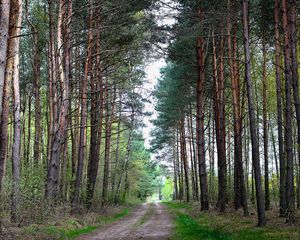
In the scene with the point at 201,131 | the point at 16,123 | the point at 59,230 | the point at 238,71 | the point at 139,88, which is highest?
the point at 238,71

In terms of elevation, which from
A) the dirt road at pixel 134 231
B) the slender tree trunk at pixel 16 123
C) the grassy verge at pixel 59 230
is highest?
the slender tree trunk at pixel 16 123

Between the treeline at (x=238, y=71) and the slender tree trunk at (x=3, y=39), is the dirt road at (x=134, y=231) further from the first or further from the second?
the slender tree trunk at (x=3, y=39)

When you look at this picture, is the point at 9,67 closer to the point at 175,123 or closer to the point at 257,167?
the point at 257,167

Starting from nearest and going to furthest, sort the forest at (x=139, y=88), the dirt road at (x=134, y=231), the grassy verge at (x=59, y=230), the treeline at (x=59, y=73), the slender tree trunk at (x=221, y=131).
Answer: the grassy verge at (x=59, y=230) < the treeline at (x=59, y=73) < the forest at (x=139, y=88) < the dirt road at (x=134, y=231) < the slender tree trunk at (x=221, y=131)

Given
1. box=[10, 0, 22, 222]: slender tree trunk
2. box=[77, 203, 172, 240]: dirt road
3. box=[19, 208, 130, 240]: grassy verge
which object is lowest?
box=[77, 203, 172, 240]: dirt road

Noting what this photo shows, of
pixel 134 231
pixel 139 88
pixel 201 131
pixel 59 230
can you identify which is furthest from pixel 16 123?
pixel 201 131

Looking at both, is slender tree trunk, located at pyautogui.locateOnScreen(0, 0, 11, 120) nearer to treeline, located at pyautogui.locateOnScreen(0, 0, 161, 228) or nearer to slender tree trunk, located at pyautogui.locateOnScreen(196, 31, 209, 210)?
treeline, located at pyautogui.locateOnScreen(0, 0, 161, 228)

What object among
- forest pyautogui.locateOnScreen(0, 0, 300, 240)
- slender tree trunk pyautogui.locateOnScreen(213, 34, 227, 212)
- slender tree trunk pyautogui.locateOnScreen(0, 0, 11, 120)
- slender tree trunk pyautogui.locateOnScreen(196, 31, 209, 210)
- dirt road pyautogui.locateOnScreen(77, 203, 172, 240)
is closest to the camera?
slender tree trunk pyautogui.locateOnScreen(0, 0, 11, 120)

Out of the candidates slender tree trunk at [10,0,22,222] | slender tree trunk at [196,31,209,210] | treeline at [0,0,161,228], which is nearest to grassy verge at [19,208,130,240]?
treeline at [0,0,161,228]

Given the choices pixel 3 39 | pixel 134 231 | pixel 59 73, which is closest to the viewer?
pixel 3 39

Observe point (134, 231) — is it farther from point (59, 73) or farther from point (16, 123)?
point (59, 73)

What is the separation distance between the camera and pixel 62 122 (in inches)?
568

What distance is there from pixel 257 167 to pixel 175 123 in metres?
29.2

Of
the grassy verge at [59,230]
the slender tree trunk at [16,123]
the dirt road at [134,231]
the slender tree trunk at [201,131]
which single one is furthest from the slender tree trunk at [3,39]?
the slender tree trunk at [201,131]
